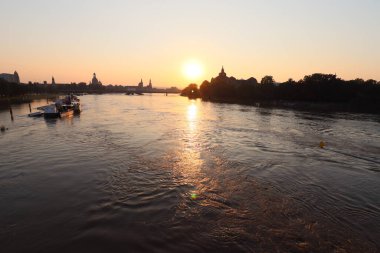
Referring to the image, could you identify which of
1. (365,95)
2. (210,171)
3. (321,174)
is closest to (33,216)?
(210,171)

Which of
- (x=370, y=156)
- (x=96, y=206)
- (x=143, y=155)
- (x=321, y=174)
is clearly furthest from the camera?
(x=370, y=156)

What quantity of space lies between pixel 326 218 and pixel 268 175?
22.2ft

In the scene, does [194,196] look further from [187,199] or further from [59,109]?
[59,109]

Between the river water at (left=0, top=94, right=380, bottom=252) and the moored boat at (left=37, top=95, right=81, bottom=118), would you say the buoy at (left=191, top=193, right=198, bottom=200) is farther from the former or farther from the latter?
the moored boat at (left=37, top=95, right=81, bottom=118)

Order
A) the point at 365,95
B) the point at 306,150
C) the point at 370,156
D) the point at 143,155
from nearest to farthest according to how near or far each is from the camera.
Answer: the point at 143,155, the point at 370,156, the point at 306,150, the point at 365,95

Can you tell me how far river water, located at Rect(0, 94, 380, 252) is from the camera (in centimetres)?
1173

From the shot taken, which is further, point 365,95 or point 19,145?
point 365,95

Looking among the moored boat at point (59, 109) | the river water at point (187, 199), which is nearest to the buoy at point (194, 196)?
the river water at point (187, 199)

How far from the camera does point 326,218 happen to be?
13820mm

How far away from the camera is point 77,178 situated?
19.4m

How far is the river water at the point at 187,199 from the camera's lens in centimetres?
1173

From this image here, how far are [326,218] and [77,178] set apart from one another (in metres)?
16.7

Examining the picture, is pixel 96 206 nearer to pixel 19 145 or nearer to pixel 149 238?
pixel 149 238

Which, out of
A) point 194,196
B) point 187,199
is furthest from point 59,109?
point 187,199
